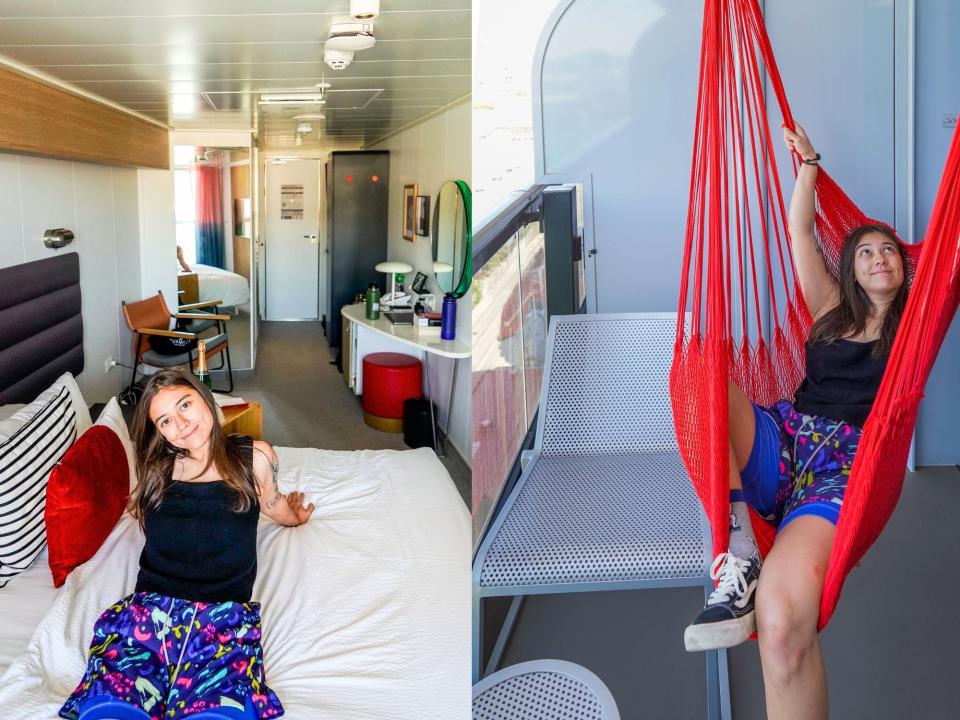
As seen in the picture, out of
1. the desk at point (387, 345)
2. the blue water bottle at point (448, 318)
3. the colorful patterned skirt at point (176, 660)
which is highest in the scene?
the blue water bottle at point (448, 318)

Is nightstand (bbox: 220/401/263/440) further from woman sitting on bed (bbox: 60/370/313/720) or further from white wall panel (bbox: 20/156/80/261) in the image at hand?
white wall panel (bbox: 20/156/80/261)

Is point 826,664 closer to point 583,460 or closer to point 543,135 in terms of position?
point 583,460

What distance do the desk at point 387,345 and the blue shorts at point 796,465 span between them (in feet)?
3.07

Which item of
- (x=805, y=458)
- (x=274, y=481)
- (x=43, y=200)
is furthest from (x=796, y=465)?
(x=43, y=200)

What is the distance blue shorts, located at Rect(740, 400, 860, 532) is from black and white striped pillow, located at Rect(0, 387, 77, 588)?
3.32ft

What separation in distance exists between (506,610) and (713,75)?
20.7 inches

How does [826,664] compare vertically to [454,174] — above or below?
below

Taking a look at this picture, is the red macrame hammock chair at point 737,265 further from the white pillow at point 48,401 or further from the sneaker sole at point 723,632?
the white pillow at point 48,401

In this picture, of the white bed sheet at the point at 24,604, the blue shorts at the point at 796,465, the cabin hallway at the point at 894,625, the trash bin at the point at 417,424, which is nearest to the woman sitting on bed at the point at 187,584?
the white bed sheet at the point at 24,604

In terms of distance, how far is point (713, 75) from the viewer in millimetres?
618

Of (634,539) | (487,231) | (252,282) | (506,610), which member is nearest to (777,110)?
(487,231)

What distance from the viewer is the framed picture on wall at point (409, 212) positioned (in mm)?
1557

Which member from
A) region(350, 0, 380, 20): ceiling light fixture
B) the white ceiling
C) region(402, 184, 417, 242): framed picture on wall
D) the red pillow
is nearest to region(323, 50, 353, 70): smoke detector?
the white ceiling

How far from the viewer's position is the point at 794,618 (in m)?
0.53
